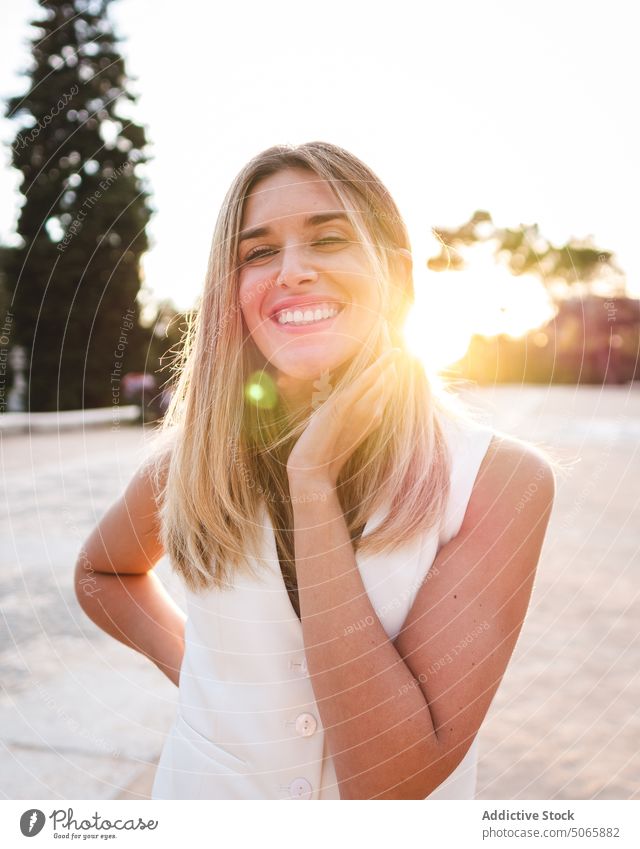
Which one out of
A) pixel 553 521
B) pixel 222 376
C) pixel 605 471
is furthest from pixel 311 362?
pixel 605 471

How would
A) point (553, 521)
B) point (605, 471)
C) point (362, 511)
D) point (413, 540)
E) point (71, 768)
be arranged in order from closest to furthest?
point (413, 540), point (362, 511), point (71, 768), point (553, 521), point (605, 471)

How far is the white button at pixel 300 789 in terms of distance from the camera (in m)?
1.35

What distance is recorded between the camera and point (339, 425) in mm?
1343

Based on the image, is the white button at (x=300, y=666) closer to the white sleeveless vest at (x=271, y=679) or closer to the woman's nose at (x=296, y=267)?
the white sleeveless vest at (x=271, y=679)

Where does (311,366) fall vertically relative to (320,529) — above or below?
above

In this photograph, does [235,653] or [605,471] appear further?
[605,471]

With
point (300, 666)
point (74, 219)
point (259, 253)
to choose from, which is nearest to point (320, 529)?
point (300, 666)

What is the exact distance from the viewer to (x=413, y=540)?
1.34 m

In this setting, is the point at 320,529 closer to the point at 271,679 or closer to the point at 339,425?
the point at 339,425

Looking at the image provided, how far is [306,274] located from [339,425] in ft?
1.27

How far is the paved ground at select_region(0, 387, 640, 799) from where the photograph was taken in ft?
8.00

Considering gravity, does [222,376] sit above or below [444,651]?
above
